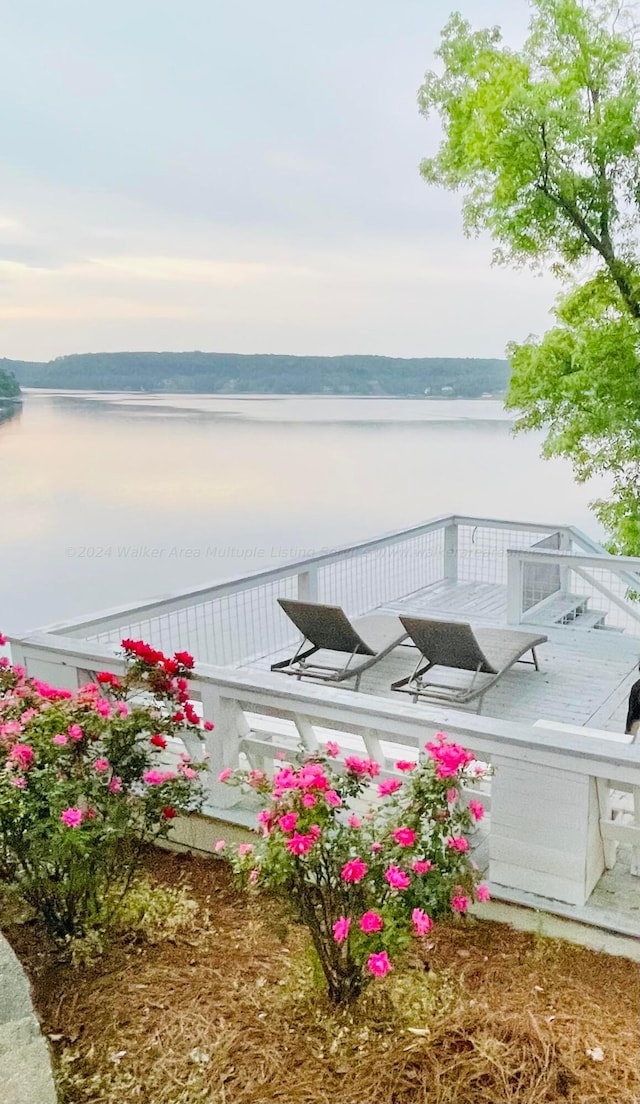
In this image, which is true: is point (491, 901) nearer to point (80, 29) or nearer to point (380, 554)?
point (380, 554)

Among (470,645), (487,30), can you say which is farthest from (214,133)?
(470,645)

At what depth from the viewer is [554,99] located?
824 centimetres

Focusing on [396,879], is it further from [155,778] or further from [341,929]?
[155,778]

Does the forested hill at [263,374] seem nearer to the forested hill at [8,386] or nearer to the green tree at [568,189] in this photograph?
the forested hill at [8,386]

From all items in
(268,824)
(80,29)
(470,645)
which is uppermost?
(80,29)

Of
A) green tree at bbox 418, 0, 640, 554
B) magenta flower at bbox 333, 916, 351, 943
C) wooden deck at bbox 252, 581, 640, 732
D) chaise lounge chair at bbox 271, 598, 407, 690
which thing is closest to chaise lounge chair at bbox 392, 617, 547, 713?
wooden deck at bbox 252, 581, 640, 732

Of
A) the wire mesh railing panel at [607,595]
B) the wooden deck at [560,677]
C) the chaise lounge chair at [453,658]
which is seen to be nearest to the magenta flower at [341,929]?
the chaise lounge chair at [453,658]

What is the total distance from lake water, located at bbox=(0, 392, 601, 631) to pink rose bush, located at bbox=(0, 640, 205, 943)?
5743 mm

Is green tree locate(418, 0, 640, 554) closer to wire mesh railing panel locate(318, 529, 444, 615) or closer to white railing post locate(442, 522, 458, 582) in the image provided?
white railing post locate(442, 522, 458, 582)

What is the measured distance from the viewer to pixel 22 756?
2.10 metres

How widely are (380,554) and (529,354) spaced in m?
4.62

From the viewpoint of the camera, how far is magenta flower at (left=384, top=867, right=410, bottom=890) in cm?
175

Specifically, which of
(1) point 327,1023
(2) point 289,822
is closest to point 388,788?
(2) point 289,822

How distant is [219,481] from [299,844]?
1005 cm
